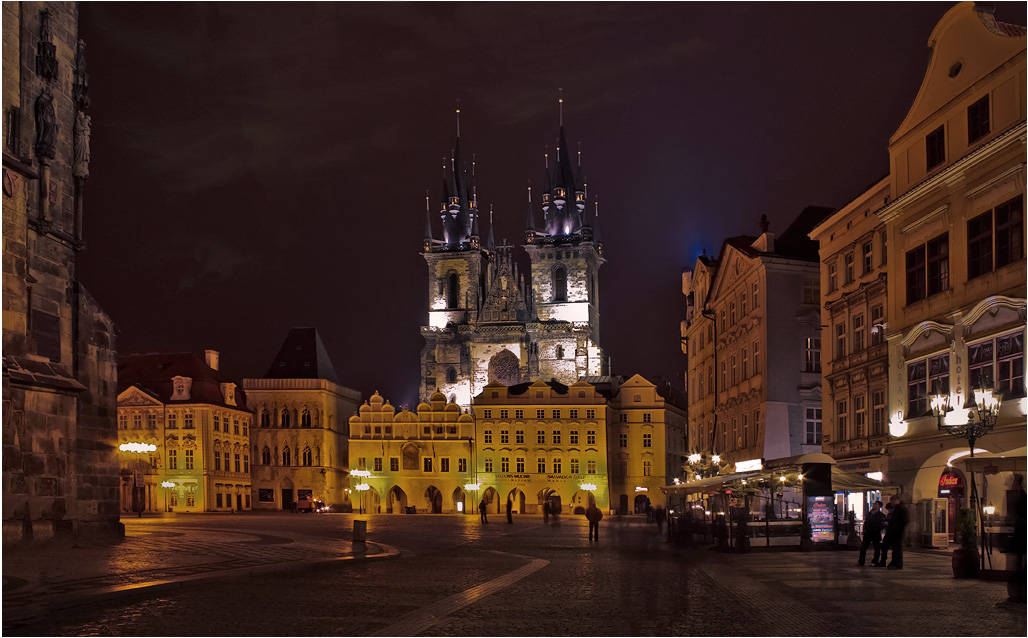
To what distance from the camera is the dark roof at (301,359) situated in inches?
4555

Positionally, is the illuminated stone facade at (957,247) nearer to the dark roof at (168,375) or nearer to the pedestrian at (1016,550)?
the pedestrian at (1016,550)

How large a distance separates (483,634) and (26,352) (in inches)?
765

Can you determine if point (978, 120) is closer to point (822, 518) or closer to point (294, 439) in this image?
point (822, 518)

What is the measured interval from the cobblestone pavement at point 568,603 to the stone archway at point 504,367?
102884 millimetres

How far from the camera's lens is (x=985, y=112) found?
27.5 metres

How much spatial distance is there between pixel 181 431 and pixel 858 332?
74.9 meters

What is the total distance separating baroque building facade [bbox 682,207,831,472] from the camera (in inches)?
1756

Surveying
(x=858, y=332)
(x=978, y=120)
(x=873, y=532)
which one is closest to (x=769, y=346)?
(x=858, y=332)

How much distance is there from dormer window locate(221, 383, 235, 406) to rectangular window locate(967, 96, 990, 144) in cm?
8635

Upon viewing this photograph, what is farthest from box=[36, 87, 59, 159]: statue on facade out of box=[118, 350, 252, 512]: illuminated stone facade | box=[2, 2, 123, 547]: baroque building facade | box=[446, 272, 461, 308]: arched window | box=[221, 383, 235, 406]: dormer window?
box=[446, 272, 461, 308]: arched window

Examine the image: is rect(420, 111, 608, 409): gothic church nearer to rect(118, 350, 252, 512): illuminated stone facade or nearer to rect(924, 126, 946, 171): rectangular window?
rect(118, 350, 252, 512): illuminated stone facade

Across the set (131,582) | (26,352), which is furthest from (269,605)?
(26,352)

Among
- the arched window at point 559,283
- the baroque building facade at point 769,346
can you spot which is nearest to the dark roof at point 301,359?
the arched window at point 559,283

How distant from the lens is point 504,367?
128 metres
